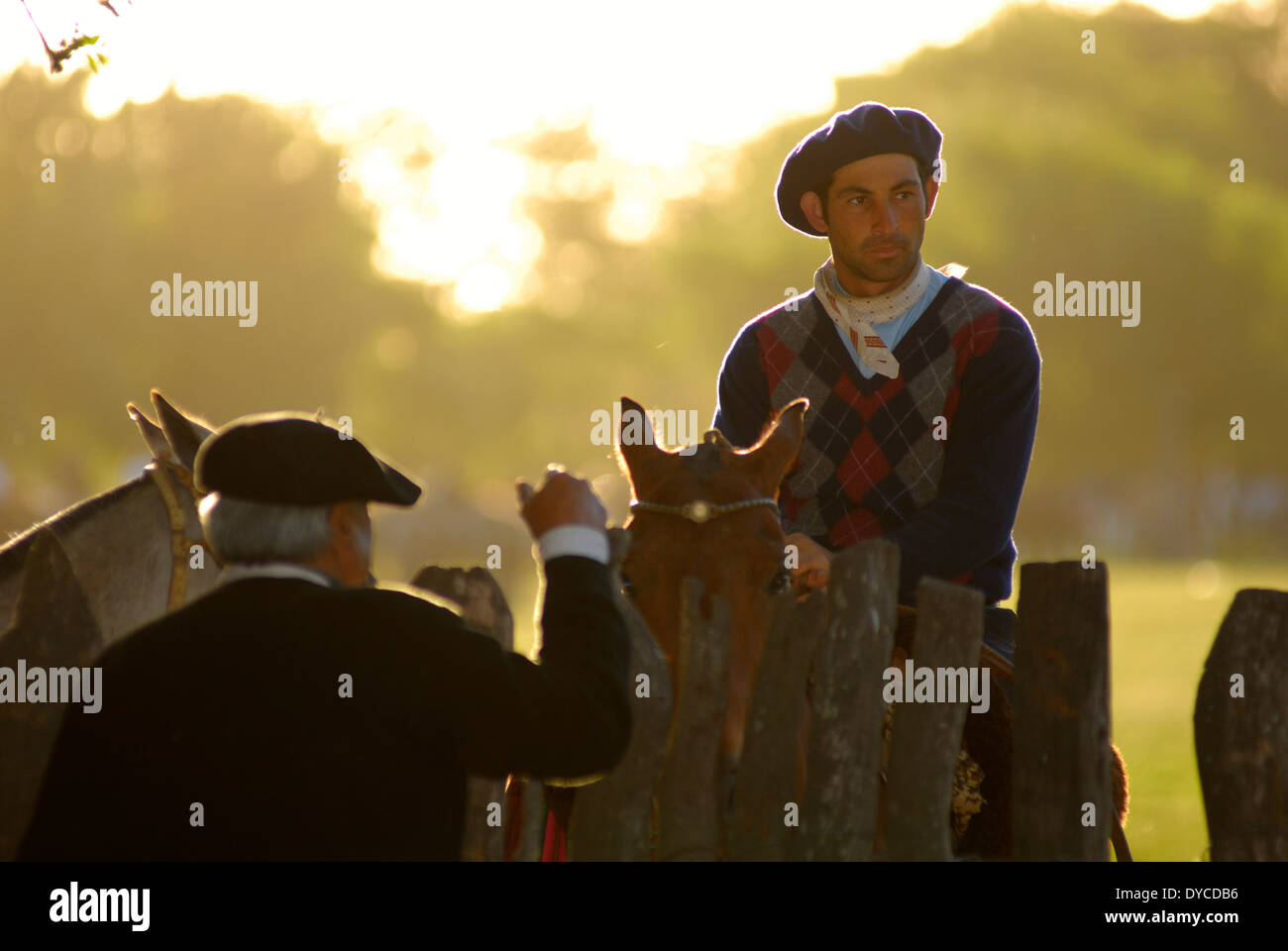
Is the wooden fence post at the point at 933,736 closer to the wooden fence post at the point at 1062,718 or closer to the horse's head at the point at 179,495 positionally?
the wooden fence post at the point at 1062,718

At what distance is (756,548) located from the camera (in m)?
4.33

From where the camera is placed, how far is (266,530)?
328 cm

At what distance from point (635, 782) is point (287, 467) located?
156 centimetres

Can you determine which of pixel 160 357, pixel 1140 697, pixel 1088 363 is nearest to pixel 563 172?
pixel 1088 363

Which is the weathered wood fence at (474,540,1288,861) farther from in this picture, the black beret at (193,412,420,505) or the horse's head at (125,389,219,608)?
the horse's head at (125,389,219,608)

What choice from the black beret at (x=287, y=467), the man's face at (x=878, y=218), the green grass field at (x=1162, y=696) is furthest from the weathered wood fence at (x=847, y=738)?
the man's face at (x=878, y=218)

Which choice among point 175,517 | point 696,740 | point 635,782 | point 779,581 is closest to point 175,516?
point 175,517

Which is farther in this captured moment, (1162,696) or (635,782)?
(1162,696)

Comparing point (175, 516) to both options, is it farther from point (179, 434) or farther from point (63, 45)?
point (63, 45)

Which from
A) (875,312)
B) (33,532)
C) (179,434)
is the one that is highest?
(875,312)
